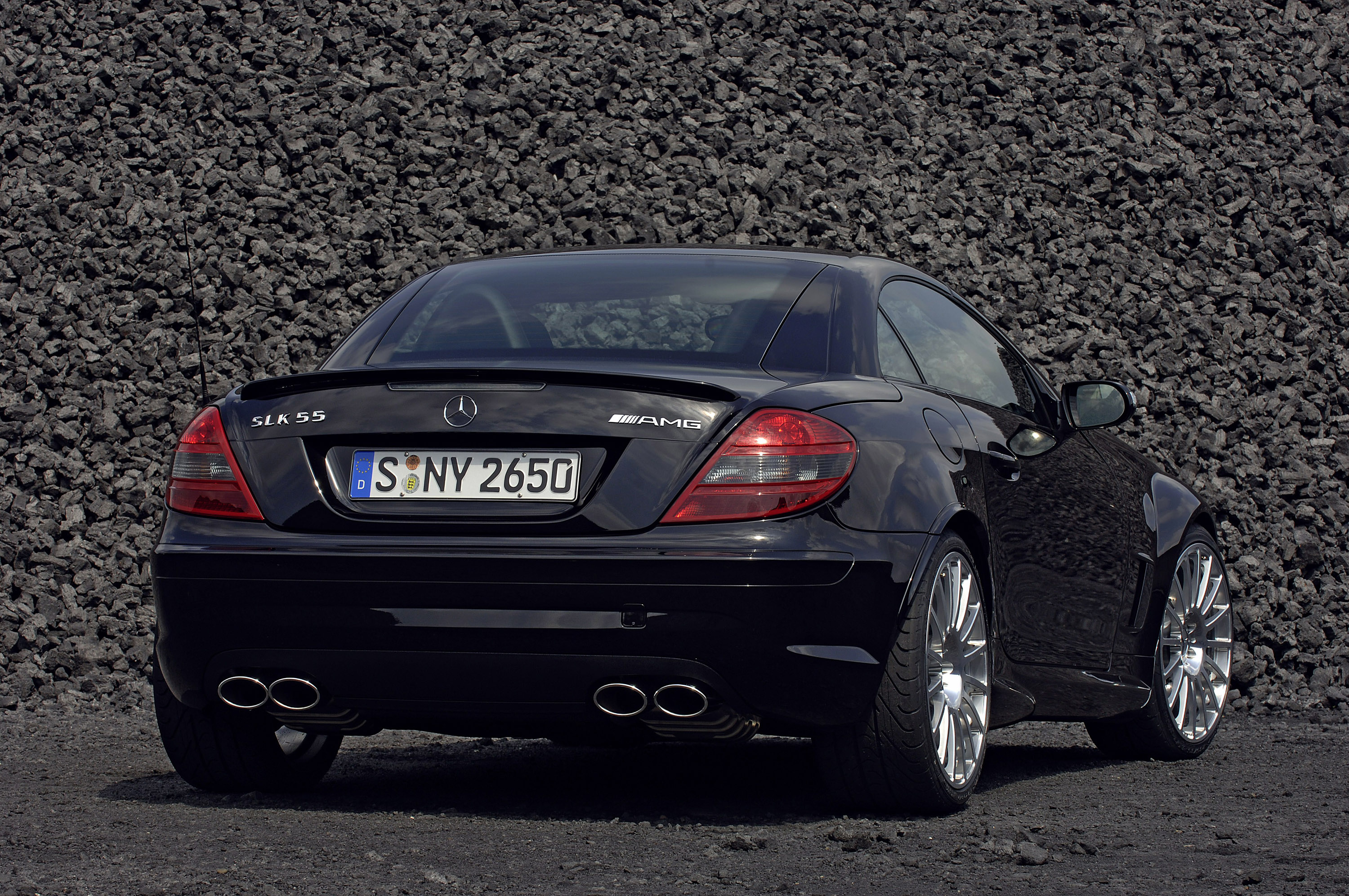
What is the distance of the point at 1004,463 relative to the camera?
470cm

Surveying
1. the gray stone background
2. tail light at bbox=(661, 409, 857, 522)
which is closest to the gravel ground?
tail light at bbox=(661, 409, 857, 522)

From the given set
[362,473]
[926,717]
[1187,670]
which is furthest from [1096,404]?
[362,473]

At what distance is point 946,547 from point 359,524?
1.46 meters

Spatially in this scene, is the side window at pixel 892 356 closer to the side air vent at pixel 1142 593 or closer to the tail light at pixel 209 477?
the side air vent at pixel 1142 593

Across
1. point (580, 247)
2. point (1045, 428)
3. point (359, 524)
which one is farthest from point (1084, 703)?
point (359, 524)

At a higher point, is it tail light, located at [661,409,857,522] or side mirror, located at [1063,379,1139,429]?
tail light, located at [661,409,857,522]

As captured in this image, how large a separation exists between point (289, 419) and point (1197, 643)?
385 centimetres

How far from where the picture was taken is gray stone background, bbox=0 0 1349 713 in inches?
397

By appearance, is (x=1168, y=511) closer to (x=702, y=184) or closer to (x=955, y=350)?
(x=955, y=350)

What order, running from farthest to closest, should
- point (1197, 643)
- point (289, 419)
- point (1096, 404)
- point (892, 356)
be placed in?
point (1197, 643) → point (1096, 404) → point (892, 356) → point (289, 419)

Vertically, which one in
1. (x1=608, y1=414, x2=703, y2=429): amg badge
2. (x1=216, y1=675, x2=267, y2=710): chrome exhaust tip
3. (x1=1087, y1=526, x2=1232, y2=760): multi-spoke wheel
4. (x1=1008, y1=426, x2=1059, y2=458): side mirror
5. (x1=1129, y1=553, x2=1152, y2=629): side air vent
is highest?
(x1=608, y1=414, x2=703, y2=429): amg badge

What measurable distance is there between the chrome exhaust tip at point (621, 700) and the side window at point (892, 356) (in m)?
1.14

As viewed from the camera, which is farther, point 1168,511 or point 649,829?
point 1168,511

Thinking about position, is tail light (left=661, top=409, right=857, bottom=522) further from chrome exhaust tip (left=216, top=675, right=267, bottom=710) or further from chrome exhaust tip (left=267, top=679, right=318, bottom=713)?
chrome exhaust tip (left=216, top=675, right=267, bottom=710)
